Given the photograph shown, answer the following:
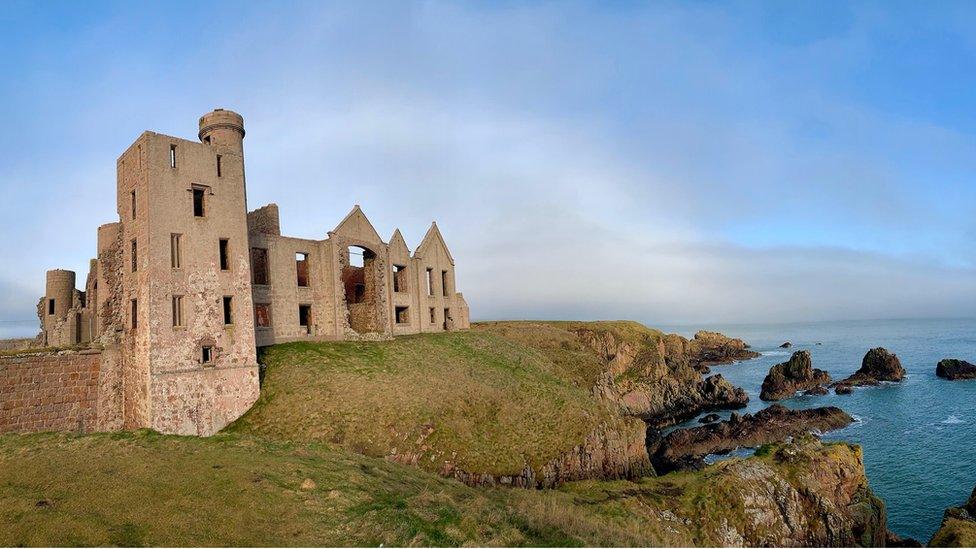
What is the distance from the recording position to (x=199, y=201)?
27.9m

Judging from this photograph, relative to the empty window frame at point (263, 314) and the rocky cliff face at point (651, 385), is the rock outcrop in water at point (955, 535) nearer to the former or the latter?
the rocky cliff face at point (651, 385)

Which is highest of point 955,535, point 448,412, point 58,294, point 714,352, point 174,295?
point 58,294

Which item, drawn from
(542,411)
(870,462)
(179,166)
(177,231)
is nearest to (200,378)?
(177,231)

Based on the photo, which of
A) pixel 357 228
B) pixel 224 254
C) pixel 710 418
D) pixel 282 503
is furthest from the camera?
pixel 710 418

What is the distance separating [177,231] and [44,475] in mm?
A: 14311

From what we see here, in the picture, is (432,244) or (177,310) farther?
(432,244)

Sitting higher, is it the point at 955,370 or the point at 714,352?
the point at 714,352

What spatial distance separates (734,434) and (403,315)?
3133 centimetres

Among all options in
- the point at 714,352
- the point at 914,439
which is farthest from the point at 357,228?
the point at 714,352

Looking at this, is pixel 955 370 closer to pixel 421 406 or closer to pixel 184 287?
pixel 421 406

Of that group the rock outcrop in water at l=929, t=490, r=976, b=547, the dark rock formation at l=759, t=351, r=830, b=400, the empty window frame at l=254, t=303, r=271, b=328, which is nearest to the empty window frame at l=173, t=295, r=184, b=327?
the empty window frame at l=254, t=303, r=271, b=328

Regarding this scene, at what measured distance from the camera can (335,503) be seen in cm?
1453

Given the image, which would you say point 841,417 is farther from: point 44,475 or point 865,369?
point 44,475

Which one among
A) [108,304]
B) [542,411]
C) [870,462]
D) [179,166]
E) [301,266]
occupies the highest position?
[179,166]
